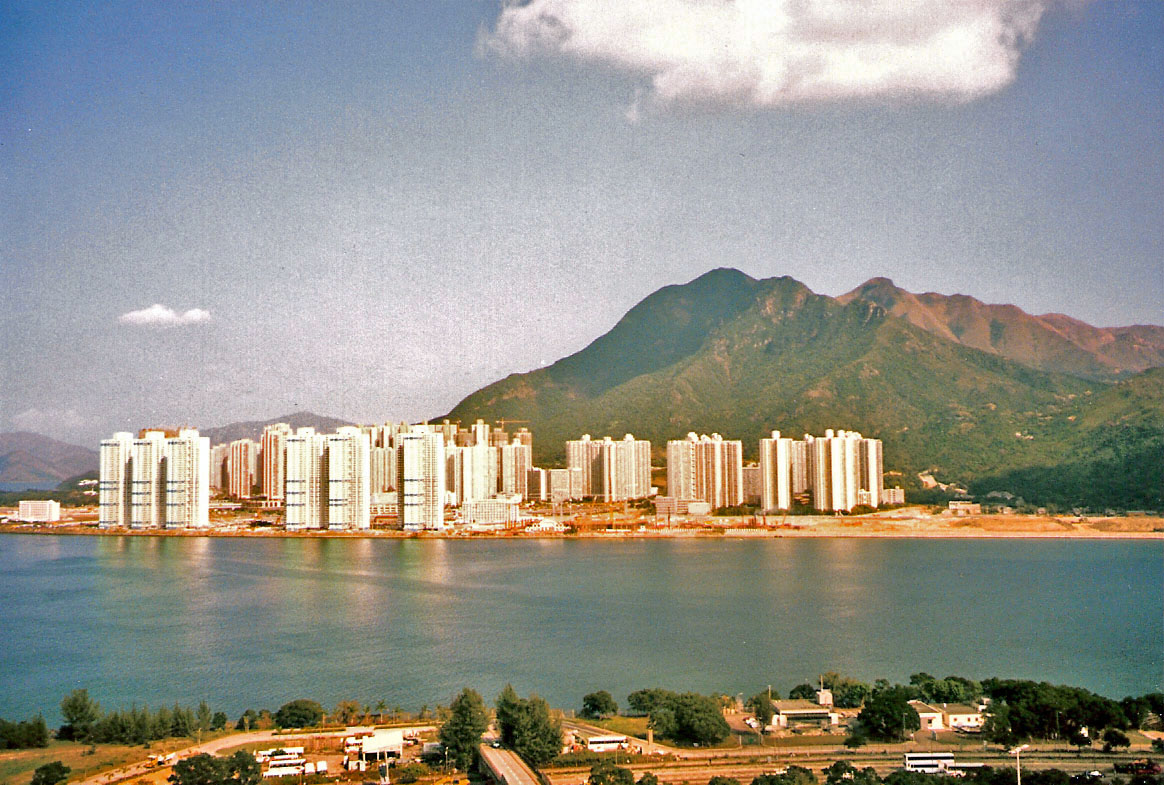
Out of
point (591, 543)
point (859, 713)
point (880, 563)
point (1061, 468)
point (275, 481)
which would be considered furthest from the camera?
point (275, 481)

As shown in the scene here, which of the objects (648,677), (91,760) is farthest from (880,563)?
(91,760)

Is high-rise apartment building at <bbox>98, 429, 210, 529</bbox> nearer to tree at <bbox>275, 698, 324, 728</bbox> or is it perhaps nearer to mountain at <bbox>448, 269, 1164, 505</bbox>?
mountain at <bbox>448, 269, 1164, 505</bbox>

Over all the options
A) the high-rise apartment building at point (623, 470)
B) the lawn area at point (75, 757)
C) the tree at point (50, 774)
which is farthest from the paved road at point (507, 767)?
the high-rise apartment building at point (623, 470)

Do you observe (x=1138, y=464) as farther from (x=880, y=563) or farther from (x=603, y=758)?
(x=603, y=758)

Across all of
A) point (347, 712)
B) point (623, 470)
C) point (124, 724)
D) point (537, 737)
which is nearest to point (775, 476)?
point (623, 470)

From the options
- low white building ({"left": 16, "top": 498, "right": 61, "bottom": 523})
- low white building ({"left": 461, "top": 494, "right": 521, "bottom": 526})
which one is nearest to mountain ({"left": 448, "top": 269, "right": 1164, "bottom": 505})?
low white building ({"left": 461, "top": 494, "right": 521, "bottom": 526})

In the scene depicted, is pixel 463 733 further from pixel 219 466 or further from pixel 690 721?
pixel 219 466

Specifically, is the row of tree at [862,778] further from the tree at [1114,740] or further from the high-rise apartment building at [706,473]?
the high-rise apartment building at [706,473]
